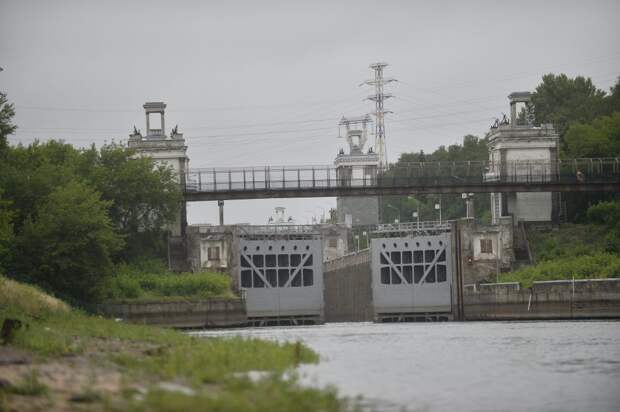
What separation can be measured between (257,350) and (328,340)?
1753 cm

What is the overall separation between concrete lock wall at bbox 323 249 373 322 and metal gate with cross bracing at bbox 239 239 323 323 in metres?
4.08

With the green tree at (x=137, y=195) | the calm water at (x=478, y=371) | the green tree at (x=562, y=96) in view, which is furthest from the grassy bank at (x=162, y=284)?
the green tree at (x=562, y=96)

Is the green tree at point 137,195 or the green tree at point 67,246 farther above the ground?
the green tree at point 137,195

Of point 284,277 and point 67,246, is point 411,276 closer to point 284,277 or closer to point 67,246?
point 284,277

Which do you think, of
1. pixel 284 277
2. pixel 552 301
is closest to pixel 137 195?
pixel 284 277

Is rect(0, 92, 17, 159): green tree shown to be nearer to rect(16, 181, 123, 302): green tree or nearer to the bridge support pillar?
rect(16, 181, 123, 302): green tree

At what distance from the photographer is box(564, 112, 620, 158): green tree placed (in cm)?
8756

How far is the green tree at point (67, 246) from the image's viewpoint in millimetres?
60562

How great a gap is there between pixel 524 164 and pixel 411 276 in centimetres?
1104

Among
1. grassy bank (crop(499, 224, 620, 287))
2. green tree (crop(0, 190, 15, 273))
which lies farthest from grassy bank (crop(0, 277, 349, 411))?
grassy bank (crop(499, 224, 620, 287))

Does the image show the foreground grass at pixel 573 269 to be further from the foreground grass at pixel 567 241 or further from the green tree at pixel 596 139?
the green tree at pixel 596 139

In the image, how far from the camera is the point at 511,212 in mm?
82875

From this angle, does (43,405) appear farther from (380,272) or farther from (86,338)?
(380,272)

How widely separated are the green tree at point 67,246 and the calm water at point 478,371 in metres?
15.4
